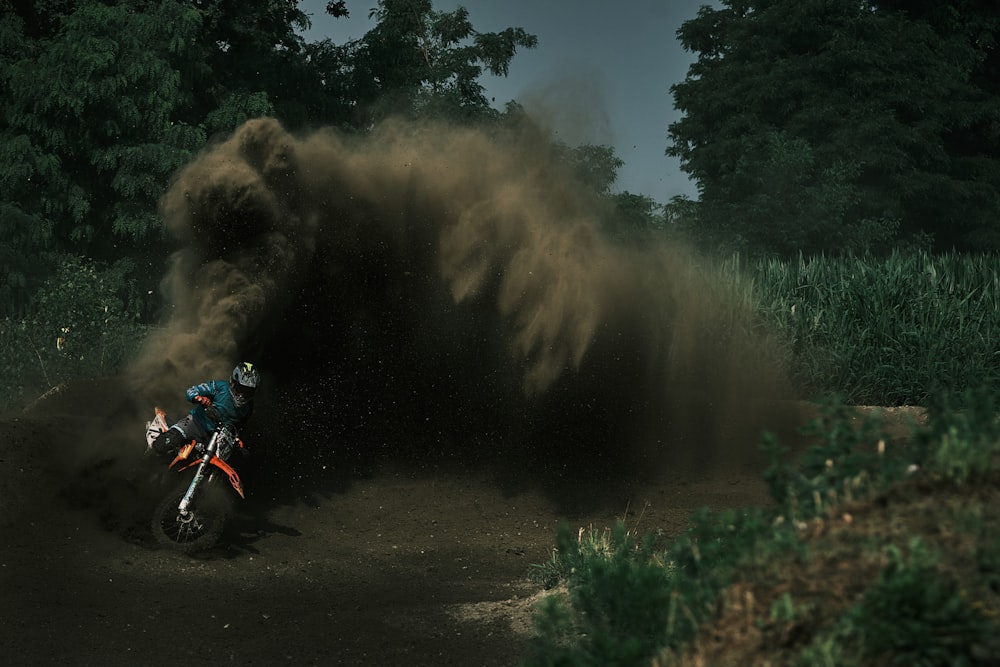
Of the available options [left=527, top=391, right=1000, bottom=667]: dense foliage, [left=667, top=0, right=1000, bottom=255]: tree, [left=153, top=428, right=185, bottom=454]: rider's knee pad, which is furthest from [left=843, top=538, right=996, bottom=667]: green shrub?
[left=667, top=0, right=1000, bottom=255]: tree

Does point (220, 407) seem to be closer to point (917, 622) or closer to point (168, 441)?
point (168, 441)

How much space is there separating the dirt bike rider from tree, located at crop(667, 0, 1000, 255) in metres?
23.3

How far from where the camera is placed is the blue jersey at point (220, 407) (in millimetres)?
10734

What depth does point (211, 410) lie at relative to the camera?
10656 mm

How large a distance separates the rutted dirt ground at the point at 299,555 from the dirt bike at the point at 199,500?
0.19 metres

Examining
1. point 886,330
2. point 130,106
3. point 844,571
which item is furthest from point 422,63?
point 844,571

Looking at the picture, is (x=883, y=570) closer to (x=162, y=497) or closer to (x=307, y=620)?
(x=307, y=620)

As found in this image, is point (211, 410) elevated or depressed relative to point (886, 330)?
depressed

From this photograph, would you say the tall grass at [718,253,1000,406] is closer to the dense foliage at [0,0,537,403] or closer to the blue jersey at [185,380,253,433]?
the blue jersey at [185,380,253,433]

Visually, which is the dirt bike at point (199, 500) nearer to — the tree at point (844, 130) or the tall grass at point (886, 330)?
the tall grass at point (886, 330)

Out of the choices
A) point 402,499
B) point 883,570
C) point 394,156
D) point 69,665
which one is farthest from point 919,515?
point 394,156

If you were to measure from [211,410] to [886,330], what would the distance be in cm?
1110

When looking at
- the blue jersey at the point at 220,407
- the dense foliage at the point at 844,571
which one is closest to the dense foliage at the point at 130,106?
the blue jersey at the point at 220,407

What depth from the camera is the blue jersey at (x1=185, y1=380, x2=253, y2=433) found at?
10.7 meters
